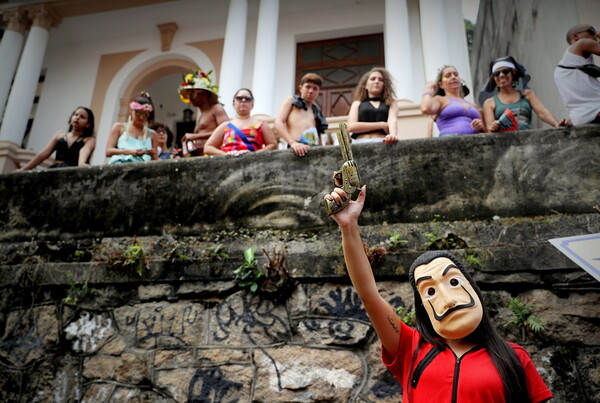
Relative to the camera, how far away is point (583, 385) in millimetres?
2461

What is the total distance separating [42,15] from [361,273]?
10.6 meters

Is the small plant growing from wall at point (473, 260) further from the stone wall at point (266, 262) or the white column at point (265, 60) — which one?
the white column at point (265, 60)

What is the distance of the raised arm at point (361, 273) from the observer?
1876 millimetres

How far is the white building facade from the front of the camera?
8234mm

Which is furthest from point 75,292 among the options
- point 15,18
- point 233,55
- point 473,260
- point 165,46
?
point 15,18

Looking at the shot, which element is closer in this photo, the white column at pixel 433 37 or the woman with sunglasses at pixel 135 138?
the woman with sunglasses at pixel 135 138

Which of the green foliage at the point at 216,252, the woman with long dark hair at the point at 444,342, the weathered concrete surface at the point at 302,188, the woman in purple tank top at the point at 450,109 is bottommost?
the woman with long dark hair at the point at 444,342

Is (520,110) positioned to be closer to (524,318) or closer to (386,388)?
(524,318)

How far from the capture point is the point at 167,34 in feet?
32.7

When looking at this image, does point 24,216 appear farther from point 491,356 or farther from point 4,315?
point 491,356

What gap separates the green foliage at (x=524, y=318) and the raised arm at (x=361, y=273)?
3.79 ft

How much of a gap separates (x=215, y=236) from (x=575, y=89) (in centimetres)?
310

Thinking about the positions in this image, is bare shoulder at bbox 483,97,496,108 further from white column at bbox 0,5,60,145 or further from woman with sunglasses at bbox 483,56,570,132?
white column at bbox 0,5,60,145

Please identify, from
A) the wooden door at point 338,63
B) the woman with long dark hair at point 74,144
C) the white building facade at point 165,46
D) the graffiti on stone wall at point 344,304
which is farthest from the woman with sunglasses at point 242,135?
the wooden door at point 338,63
